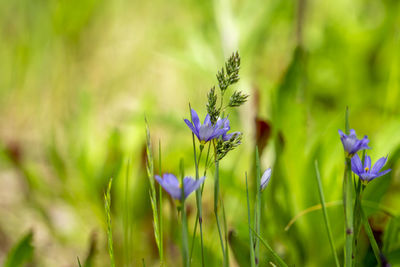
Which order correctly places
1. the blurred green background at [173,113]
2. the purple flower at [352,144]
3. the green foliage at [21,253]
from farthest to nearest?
1. the blurred green background at [173,113]
2. the green foliage at [21,253]
3. the purple flower at [352,144]

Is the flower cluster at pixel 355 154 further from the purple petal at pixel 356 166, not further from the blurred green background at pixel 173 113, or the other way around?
the blurred green background at pixel 173 113

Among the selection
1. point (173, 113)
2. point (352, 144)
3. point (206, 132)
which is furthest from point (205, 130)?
point (173, 113)

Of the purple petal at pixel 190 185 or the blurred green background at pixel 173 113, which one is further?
the blurred green background at pixel 173 113

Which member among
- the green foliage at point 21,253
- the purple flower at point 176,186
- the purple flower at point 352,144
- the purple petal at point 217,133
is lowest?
the green foliage at point 21,253

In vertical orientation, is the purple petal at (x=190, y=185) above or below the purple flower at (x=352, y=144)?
below

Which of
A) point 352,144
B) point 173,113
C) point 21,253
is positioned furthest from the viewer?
point 173,113

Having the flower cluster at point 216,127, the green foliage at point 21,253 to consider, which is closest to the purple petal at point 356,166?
the flower cluster at point 216,127

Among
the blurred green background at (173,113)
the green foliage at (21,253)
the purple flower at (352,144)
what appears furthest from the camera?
the blurred green background at (173,113)

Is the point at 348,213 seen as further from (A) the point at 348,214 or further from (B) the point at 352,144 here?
(B) the point at 352,144

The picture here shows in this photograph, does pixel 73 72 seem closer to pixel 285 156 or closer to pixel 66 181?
pixel 66 181
